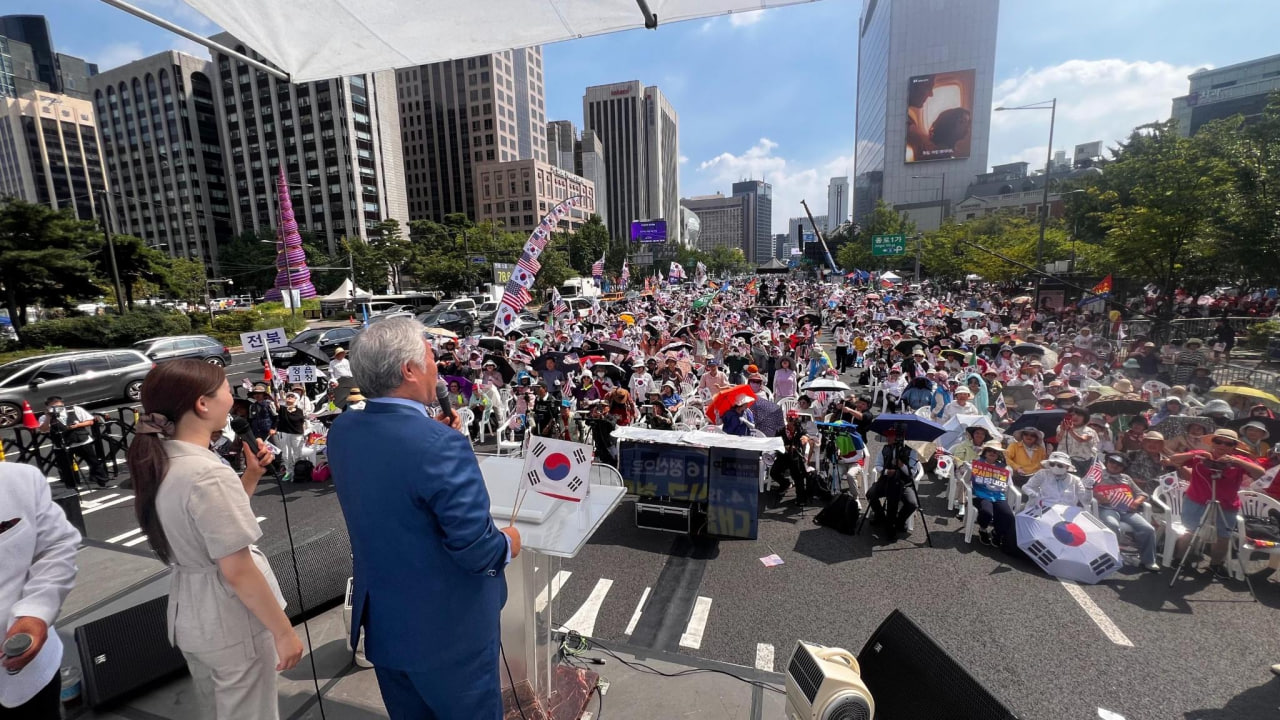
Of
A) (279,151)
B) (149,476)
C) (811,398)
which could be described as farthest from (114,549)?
(279,151)

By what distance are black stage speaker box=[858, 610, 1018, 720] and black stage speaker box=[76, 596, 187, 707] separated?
15.1 feet

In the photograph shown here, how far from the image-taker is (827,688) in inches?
105

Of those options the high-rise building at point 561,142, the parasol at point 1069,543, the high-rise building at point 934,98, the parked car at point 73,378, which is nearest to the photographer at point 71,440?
the parked car at point 73,378

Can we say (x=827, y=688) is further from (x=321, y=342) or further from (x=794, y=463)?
(x=321, y=342)

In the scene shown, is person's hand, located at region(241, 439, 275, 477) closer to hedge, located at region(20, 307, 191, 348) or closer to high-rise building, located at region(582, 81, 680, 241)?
hedge, located at region(20, 307, 191, 348)

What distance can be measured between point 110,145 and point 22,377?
113535 mm

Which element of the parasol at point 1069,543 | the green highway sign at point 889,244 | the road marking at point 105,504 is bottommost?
the road marking at point 105,504

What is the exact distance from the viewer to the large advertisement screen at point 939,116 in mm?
90250

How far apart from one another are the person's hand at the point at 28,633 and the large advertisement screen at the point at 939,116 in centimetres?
10994

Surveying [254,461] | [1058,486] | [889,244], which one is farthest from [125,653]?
[889,244]

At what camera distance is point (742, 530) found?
6.91 metres

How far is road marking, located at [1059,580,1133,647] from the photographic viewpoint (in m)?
4.93

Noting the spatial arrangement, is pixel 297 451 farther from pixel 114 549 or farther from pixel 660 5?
pixel 660 5

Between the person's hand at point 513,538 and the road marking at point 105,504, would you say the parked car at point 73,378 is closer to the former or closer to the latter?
the road marking at point 105,504
